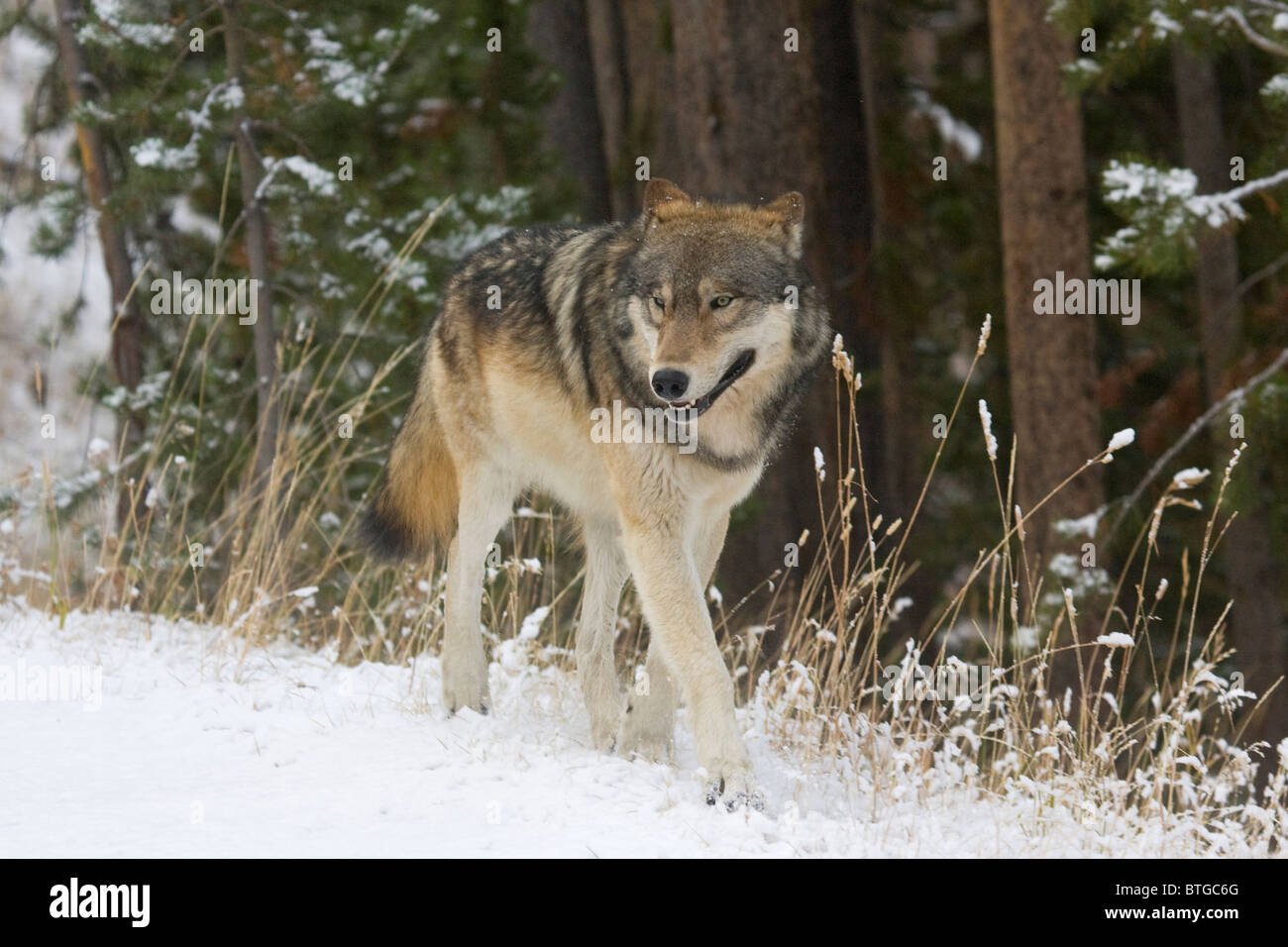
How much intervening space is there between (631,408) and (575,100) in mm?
10572

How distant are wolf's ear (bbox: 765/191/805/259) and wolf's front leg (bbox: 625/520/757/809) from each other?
3.58 feet

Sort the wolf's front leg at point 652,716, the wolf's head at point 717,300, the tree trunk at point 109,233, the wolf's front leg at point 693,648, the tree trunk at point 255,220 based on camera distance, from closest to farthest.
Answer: the wolf's front leg at point 693,648 < the wolf's head at point 717,300 < the wolf's front leg at point 652,716 < the tree trunk at point 255,220 < the tree trunk at point 109,233

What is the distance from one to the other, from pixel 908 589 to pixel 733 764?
8.67 meters

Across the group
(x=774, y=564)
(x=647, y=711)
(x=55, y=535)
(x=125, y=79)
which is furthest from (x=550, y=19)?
(x=647, y=711)

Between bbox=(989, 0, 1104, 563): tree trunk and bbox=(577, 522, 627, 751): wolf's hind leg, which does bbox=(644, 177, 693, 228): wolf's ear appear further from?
bbox=(989, 0, 1104, 563): tree trunk

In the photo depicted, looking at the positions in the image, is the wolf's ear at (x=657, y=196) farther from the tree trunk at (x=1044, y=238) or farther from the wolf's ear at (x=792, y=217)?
the tree trunk at (x=1044, y=238)

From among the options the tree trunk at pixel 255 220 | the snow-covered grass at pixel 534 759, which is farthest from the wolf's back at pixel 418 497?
the tree trunk at pixel 255 220

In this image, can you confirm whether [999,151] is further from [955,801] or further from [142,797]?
[142,797]

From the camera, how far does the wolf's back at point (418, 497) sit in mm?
5816

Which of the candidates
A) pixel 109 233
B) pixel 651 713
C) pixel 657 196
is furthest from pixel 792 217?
pixel 109 233

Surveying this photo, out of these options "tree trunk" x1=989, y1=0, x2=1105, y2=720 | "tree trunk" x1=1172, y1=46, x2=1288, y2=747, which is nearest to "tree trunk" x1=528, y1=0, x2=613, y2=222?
"tree trunk" x1=989, y1=0, x2=1105, y2=720

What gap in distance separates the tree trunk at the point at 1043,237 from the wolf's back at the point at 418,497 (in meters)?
4.69

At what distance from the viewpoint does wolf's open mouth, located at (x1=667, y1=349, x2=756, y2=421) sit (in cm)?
431

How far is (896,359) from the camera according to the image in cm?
1273
